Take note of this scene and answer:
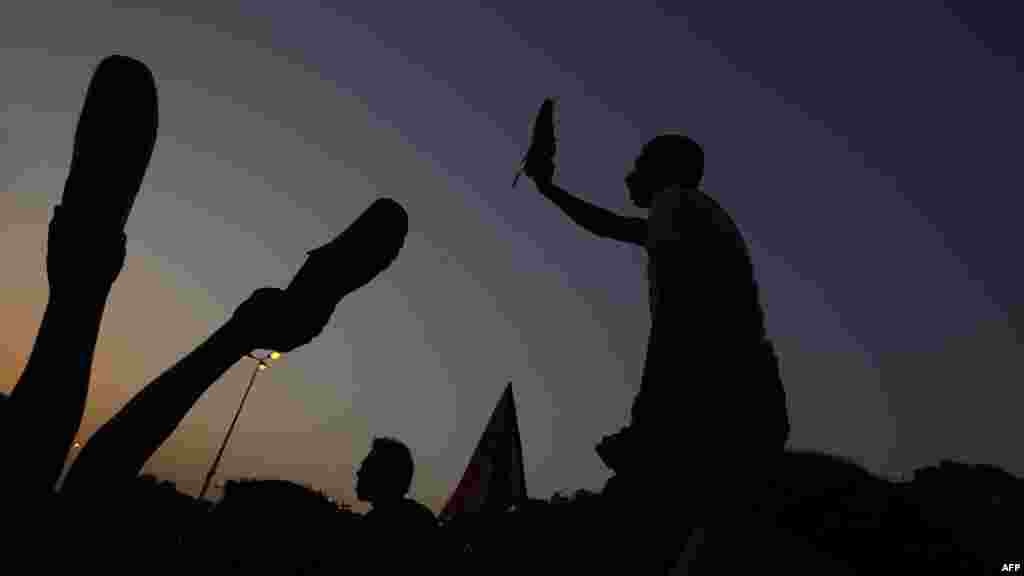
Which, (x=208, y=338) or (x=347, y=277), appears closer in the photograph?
(x=208, y=338)

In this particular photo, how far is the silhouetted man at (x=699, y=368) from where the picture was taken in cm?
196

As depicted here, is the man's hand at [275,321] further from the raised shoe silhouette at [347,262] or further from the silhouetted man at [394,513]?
the silhouetted man at [394,513]

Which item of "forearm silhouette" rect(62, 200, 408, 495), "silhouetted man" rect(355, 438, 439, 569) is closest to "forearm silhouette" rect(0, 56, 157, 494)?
"forearm silhouette" rect(62, 200, 408, 495)

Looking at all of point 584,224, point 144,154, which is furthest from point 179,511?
point 584,224

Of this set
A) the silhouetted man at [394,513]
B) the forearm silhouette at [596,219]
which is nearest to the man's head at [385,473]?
the silhouetted man at [394,513]

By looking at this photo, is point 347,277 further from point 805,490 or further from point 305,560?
point 305,560

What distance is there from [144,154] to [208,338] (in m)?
0.61

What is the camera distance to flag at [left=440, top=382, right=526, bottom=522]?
13.0 meters

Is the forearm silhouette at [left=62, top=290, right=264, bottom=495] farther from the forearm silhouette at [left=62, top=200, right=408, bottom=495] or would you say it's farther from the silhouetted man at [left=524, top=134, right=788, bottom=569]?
the silhouetted man at [left=524, top=134, right=788, bottom=569]

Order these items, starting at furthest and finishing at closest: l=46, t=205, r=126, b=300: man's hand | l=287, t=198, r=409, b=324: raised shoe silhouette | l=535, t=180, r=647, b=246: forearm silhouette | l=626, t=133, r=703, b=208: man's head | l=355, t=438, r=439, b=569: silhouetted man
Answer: l=355, t=438, r=439, b=569: silhouetted man
l=535, t=180, r=647, b=246: forearm silhouette
l=626, t=133, r=703, b=208: man's head
l=287, t=198, r=409, b=324: raised shoe silhouette
l=46, t=205, r=126, b=300: man's hand

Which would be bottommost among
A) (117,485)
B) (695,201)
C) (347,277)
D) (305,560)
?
(305,560)

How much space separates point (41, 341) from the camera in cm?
178

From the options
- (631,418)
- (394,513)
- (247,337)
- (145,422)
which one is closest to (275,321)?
(247,337)

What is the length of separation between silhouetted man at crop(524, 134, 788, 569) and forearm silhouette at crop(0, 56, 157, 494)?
1.59 m
